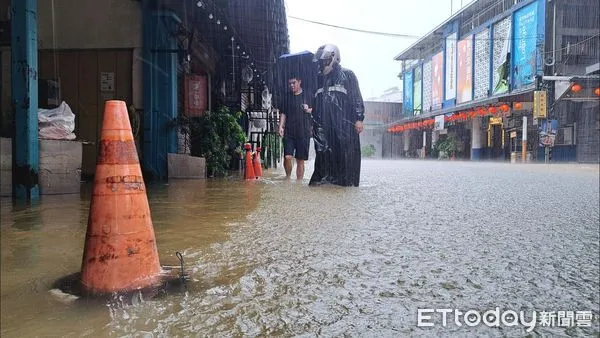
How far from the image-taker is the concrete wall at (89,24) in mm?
8359

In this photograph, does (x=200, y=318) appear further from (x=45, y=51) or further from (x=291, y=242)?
(x=45, y=51)

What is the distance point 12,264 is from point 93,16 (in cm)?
707

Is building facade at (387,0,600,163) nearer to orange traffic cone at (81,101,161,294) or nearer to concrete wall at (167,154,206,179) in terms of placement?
concrete wall at (167,154,206,179)

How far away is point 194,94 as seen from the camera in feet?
33.3

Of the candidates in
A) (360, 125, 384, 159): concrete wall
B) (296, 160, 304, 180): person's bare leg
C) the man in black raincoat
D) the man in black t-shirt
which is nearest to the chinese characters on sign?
the man in black t-shirt

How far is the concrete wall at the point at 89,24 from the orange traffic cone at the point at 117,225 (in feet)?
23.0

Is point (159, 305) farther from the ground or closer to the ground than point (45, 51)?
closer to the ground

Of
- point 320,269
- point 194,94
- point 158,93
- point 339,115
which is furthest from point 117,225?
point 194,94

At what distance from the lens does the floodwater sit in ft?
5.65

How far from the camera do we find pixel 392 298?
200 centimetres

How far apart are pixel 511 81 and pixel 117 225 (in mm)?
19934

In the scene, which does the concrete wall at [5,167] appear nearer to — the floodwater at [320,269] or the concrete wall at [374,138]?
the floodwater at [320,269]

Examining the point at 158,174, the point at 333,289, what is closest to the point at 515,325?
the point at 333,289

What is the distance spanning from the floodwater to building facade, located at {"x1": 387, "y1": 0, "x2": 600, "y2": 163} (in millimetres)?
8696
